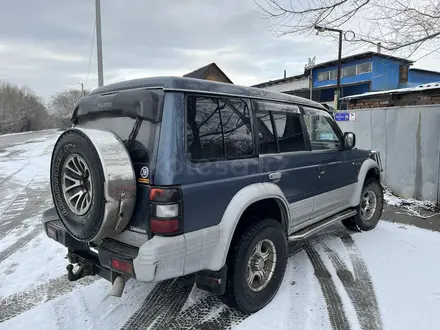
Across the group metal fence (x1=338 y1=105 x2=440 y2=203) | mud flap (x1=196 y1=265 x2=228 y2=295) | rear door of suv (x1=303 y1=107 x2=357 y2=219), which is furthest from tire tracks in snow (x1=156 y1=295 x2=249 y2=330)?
metal fence (x1=338 y1=105 x2=440 y2=203)

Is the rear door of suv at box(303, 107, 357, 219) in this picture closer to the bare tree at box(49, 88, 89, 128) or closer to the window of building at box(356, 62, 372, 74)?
the window of building at box(356, 62, 372, 74)

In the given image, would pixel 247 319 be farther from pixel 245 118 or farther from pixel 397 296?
pixel 245 118

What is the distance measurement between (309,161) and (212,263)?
5.88ft

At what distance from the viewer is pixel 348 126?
8750 mm

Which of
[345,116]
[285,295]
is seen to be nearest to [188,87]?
[285,295]

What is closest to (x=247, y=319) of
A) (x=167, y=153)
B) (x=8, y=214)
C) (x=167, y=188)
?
(x=167, y=188)

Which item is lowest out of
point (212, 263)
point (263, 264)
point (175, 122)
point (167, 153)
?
point (263, 264)

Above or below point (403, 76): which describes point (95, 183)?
below

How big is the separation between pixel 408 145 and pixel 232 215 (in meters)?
6.01

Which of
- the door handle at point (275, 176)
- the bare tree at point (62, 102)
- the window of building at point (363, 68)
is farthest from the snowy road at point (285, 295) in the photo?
the bare tree at point (62, 102)

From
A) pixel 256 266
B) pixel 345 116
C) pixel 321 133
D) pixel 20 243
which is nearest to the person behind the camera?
pixel 256 266

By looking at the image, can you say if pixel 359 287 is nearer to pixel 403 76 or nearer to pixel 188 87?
pixel 188 87

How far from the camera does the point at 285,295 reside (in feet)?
11.0

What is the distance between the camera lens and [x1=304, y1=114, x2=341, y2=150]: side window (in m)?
4.03
